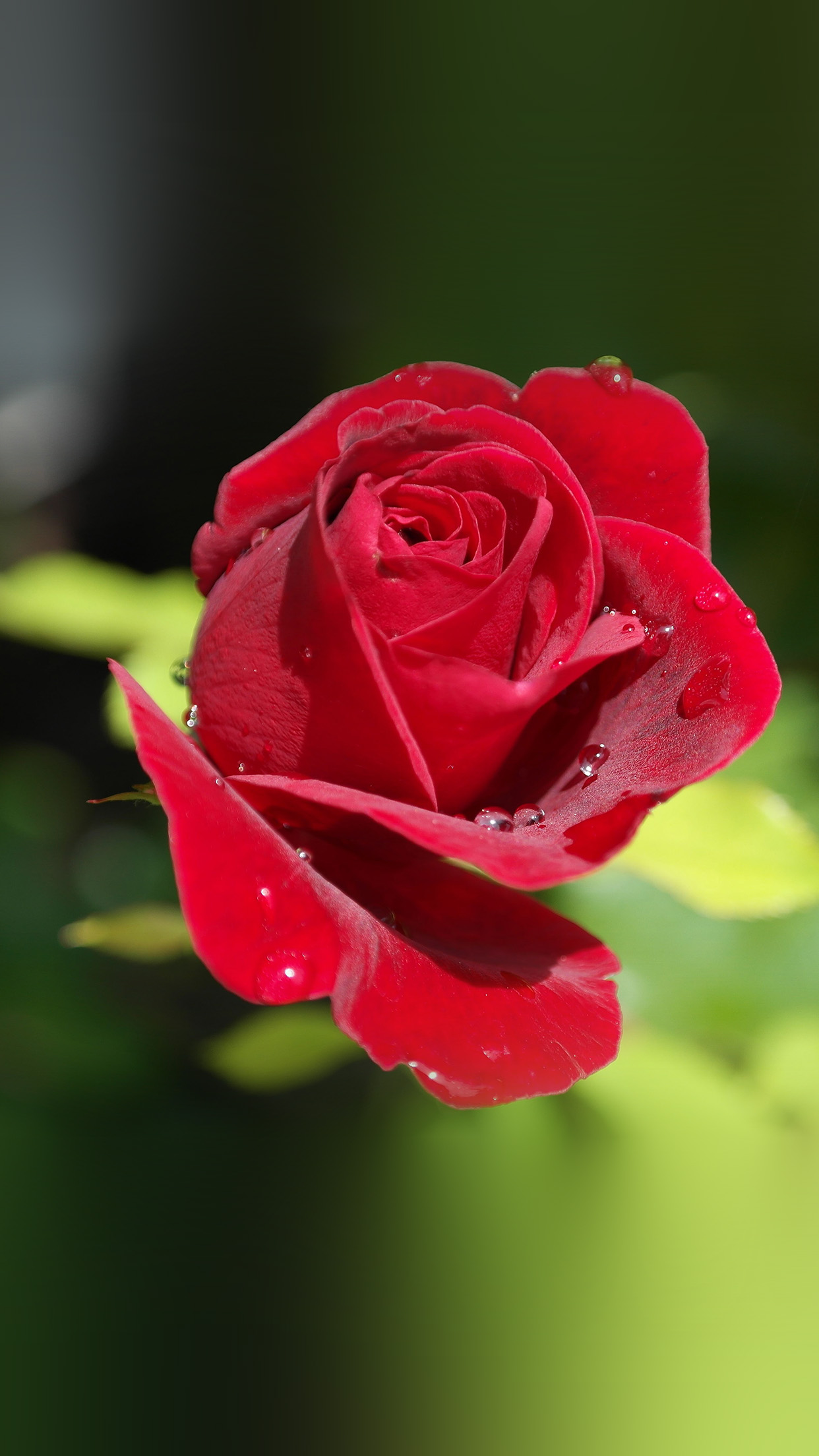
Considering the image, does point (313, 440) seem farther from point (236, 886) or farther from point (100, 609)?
point (100, 609)

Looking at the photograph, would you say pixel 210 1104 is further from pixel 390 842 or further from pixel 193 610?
pixel 193 610

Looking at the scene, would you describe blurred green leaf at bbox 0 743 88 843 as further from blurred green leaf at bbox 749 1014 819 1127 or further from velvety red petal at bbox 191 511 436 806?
blurred green leaf at bbox 749 1014 819 1127

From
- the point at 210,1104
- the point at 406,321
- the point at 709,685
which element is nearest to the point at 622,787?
the point at 709,685

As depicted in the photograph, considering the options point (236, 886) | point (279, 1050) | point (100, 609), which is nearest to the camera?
point (236, 886)

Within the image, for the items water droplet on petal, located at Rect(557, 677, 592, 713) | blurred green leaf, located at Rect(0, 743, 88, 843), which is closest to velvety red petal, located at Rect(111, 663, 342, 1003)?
water droplet on petal, located at Rect(557, 677, 592, 713)

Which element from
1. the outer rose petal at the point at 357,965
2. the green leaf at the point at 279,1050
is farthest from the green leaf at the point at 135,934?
the outer rose petal at the point at 357,965

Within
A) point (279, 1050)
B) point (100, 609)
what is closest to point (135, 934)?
point (279, 1050)
